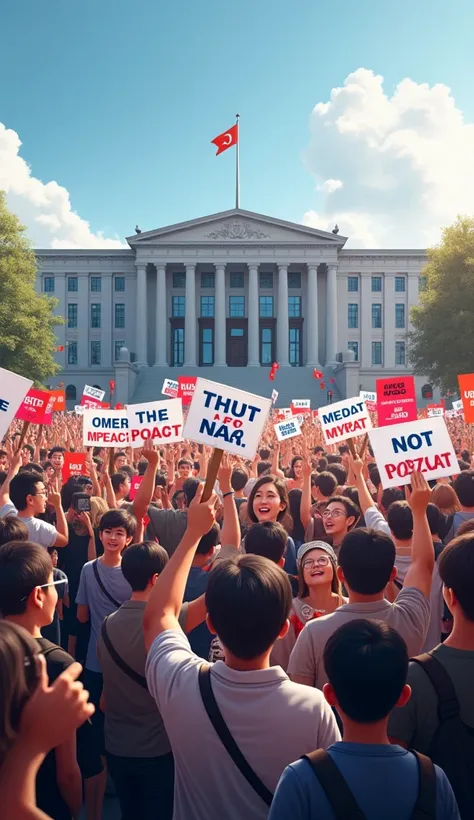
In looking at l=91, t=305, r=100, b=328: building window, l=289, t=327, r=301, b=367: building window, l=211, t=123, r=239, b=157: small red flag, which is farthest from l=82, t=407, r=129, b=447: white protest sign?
l=91, t=305, r=100, b=328: building window

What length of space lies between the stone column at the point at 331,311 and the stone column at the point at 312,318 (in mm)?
1125

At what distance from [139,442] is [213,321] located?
59.7m

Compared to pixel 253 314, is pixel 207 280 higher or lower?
higher

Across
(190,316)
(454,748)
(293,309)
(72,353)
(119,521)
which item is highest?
(293,309)

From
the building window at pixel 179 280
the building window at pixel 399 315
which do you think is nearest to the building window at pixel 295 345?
the building window at pixel 399 315

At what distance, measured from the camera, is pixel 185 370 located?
58.8 metres

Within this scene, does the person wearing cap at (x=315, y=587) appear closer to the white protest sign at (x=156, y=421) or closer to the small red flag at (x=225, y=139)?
the white protest sign at (x=156, y=421)

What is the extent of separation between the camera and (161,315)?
62.8 meters

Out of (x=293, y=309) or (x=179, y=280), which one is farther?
(x=179, y=280)

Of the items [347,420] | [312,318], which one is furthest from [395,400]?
[312,318]

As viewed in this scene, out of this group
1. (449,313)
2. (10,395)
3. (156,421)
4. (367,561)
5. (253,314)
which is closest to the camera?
(367,561)

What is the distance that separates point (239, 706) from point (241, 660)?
151 mm

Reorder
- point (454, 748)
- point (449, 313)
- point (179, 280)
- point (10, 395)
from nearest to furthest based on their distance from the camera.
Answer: point (454, 748), point (10, 395), point (449, 313), point (179, 280)

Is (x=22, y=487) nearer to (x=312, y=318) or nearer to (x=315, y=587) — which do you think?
(x=315, y=587)
